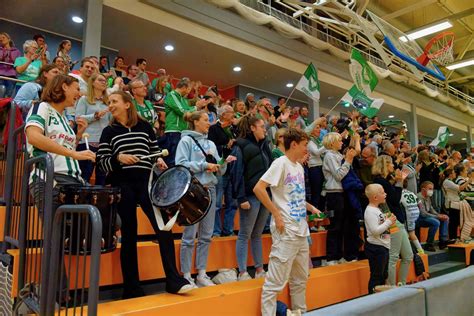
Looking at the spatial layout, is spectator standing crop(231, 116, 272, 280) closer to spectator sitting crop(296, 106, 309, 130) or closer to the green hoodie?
the green hoodie

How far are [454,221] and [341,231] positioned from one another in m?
3.74

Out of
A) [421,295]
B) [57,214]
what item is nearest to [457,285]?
[421,295]

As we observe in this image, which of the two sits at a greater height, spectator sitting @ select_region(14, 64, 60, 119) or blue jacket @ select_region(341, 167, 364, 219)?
spectator sitting @ select_region(14, 64, 60, 119)

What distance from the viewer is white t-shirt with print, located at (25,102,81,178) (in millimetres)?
2334

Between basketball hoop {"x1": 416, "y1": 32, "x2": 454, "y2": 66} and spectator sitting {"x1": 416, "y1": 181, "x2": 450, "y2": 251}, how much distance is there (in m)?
5.88

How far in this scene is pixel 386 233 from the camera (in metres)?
3.97

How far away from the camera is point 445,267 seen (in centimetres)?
591

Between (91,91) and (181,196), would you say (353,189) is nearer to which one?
(181,196)

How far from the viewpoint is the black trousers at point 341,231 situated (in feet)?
15.3

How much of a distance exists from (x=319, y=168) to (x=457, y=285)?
2.96 meters

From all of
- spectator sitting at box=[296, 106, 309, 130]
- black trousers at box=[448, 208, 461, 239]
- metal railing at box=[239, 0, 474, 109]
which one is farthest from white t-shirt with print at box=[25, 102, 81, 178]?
metal railing at box=[239, 0, 474, 109]

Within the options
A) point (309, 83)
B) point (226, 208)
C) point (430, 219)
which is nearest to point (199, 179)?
point (226, 208)

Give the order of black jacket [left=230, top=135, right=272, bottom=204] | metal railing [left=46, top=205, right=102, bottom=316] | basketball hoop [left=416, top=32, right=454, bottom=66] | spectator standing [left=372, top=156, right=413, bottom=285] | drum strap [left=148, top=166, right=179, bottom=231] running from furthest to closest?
basketball hoop [left=416, top=32, right=454, bottom=66] < spectator standing [left=372, top=156, right=413, bottom=285] < black jacket [left=230, top=135, right=272, bottom=204] < drum strap [left=148, top=166, right=179, bottom=231] < metal railing [left=46, top=205, right=102, bottom=316]

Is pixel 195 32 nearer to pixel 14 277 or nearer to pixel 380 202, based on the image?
pixel 380 202
